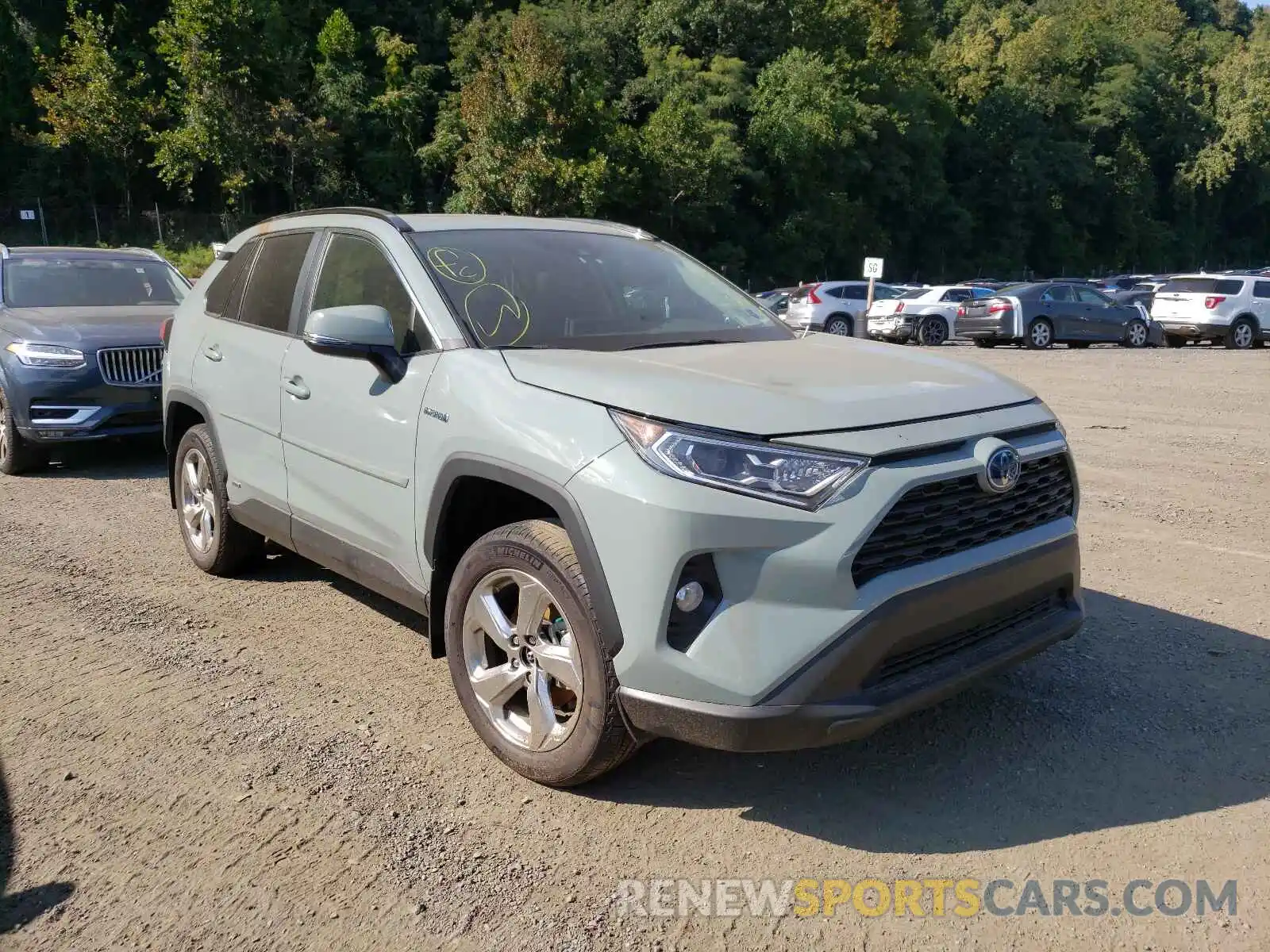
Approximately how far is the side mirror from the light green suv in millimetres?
14

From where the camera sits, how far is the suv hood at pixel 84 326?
24.9 feet

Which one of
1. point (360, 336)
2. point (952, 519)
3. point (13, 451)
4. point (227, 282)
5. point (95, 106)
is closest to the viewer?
point (952, 519)

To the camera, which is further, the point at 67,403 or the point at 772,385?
the point at 67,403

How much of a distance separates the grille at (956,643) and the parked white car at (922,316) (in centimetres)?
2153

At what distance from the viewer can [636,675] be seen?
8.83 feet

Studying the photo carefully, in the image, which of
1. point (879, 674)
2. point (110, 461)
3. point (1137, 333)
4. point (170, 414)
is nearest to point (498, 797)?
point (879, 674)

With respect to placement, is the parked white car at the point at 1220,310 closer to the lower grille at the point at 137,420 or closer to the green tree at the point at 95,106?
the lower grille at the point at 137,420

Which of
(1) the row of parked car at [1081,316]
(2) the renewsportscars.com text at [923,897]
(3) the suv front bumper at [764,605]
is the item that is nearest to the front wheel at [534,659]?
(3) the suv front bumper at [764,605]

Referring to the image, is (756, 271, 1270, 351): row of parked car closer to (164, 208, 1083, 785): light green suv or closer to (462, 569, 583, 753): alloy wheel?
(164, 208, 1083, 785): light green suv

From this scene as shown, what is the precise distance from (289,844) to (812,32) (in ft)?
185

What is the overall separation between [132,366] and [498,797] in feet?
19.7

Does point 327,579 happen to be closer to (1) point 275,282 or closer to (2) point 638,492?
(1) point 275,282

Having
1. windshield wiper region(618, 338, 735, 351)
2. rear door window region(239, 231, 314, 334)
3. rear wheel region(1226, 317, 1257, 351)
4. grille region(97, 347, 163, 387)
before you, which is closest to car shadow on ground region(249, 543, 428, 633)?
rear door window region(239, 231, 314, 334)

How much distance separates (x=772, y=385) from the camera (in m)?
2.98
